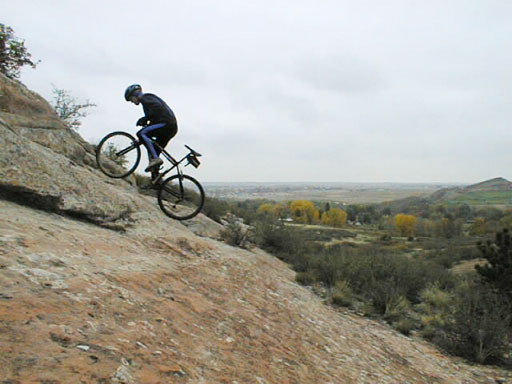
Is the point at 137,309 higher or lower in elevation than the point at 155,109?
lower

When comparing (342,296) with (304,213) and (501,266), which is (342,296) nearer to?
(501,266)

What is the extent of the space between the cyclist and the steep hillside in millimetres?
1346

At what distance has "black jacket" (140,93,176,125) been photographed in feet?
21.5

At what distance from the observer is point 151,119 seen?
21.8ft

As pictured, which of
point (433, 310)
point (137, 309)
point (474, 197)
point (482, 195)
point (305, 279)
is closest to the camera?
point (137, 309)

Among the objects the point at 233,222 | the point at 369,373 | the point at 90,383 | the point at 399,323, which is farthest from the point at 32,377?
the point at 233,222

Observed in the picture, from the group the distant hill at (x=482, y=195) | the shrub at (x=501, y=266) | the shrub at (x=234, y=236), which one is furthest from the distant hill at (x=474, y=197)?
the shrub at (x=234, y=236)

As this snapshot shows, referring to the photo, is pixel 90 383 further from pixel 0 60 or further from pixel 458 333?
pixel 0 60

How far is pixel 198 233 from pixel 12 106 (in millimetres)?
5905

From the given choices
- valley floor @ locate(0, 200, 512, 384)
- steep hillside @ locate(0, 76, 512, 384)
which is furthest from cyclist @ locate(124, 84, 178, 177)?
valley floor @ locate(0, 200, 512, 384)

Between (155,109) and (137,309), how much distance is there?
15.0 ft

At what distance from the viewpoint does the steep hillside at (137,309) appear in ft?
7.66

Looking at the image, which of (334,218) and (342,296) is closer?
(342,296)

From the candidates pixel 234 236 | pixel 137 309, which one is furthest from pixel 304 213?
pixel 137 309
